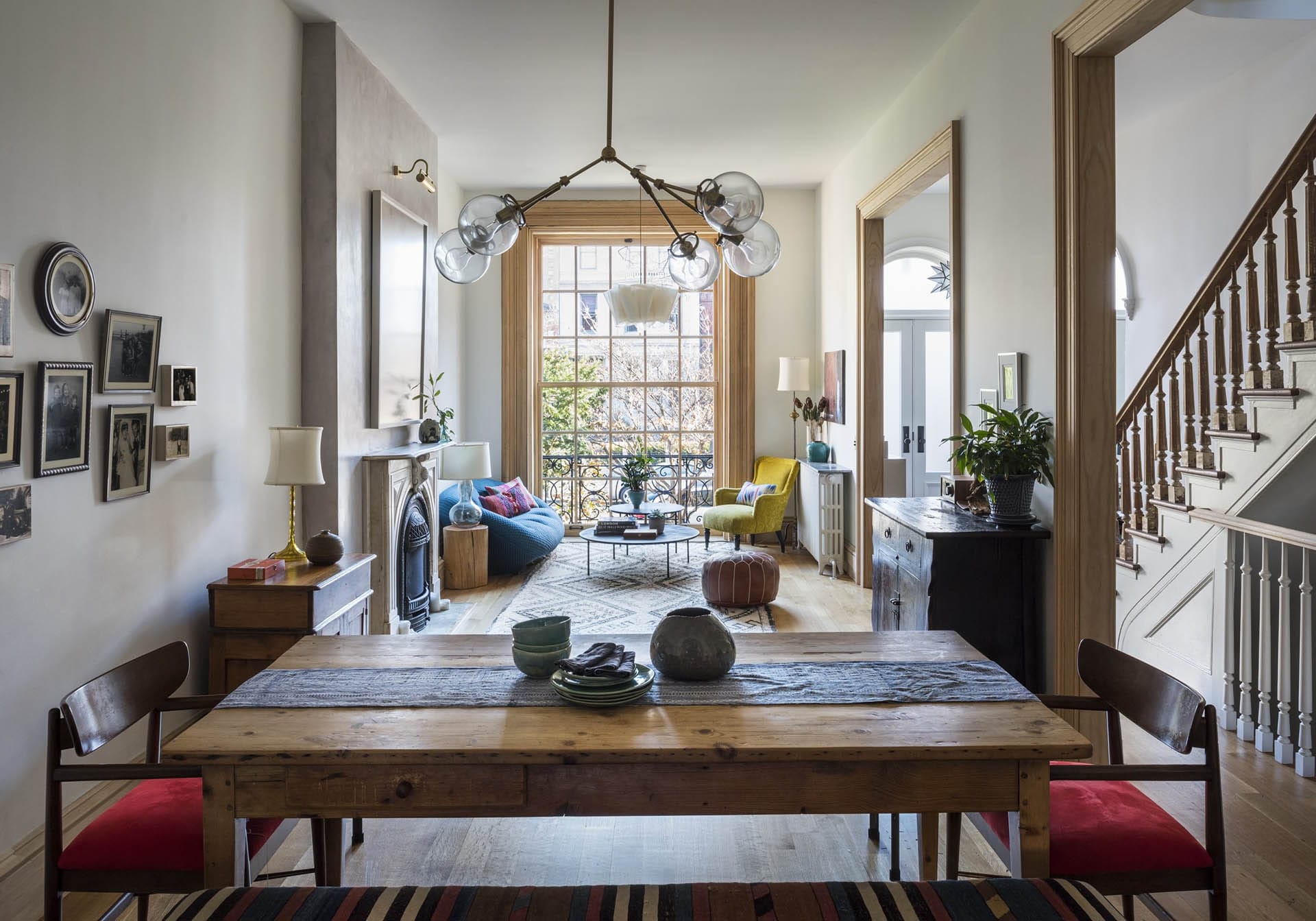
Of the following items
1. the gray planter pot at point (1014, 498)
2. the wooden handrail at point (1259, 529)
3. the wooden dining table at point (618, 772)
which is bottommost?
the wooden dining table at point (618, 772)

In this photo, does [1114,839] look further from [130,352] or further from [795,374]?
[795,374]

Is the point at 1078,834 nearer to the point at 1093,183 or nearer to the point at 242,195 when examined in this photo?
the point at 1093,183

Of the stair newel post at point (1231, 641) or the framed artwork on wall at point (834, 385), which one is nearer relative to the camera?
the stair newel post at point (1231, 641)

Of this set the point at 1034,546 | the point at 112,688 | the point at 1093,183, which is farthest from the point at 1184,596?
the point at 112,688

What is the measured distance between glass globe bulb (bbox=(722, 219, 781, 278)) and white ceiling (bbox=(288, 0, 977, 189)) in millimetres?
2102

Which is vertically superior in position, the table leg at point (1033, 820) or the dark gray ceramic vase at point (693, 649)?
the dark gray ceramic vase at point (693, 649)

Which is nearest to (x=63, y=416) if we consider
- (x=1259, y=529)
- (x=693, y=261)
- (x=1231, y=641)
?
(x=693, y=261)

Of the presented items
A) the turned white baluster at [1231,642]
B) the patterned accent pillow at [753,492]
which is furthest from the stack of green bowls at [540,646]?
the patterned accent pillow at [753,492]

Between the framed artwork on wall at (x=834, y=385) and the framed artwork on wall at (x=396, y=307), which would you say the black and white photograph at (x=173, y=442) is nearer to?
the framed artwork on wall at (x=396, y=307)

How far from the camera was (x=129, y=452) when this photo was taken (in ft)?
10.2

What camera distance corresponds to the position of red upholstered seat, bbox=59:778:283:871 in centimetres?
178

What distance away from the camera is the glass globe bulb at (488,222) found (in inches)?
106

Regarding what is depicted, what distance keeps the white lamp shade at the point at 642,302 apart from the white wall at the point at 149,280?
9.14 ft

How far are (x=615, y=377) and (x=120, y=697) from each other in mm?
7089
